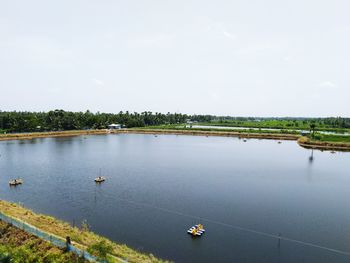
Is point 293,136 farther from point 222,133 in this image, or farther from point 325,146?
point 222,133

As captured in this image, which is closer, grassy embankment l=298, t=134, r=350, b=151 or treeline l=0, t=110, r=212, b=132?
grassy embankment l=298, t=134, r=350, b=151

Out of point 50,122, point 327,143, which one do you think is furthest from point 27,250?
point 50,122

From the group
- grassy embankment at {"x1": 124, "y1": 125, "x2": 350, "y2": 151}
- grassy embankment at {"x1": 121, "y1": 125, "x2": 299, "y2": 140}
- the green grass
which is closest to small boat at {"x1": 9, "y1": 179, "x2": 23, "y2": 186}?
grassy embankment at {"x1": 124, "y1": 125, "x2": 350, "y2": 151}

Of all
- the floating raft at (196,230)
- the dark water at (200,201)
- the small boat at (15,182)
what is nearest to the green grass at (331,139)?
the dark water at (200,201)

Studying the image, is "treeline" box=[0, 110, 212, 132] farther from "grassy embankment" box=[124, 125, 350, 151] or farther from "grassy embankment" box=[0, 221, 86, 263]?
"grassy embankment" box=[0, 221, 86, 263]

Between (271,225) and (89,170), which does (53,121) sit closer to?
(89,170)

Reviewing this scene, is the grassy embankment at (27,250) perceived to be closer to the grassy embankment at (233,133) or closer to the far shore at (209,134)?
the far shore at (209,134)

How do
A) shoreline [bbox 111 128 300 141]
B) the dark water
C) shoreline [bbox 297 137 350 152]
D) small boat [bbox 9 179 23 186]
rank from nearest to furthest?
the dark water → small boat [bbox 9 179 23 186] → shoreline [bbox 297 137 350 152] → shoreline [bbox 111 128 300 141]
